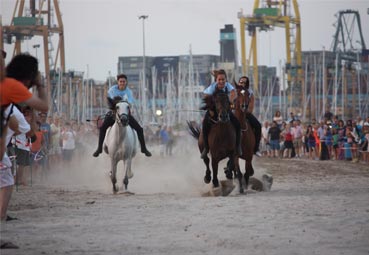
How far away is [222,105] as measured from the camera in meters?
15.9

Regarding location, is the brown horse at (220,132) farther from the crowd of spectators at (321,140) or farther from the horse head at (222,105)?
the crowd of spectators at (321,140)

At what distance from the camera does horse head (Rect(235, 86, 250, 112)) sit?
55.2ft

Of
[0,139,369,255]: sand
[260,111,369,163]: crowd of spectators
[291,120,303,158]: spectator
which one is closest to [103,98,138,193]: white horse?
[0,139,369,255]: sand

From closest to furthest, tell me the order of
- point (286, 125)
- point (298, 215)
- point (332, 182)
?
point (298, 215) < point (332, 182) < point (286, 125)

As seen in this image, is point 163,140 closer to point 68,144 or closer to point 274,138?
point 274,138

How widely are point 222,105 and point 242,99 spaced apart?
1.02 m

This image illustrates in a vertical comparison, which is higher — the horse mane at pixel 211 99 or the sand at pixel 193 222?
the horse mane at pixel 211 99

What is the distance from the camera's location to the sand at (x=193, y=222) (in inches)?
366

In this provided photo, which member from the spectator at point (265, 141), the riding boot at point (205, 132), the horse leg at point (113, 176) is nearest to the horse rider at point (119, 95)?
the horse leg at point (113, 176)

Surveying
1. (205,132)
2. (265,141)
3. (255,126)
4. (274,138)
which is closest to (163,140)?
(265,141)

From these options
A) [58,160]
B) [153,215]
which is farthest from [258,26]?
[153,215]

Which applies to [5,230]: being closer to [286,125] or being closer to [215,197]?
[215,197]

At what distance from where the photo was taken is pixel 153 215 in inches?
488

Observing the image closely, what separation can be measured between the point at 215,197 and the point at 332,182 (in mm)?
5599
